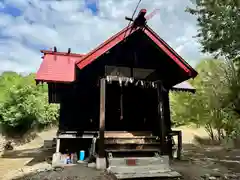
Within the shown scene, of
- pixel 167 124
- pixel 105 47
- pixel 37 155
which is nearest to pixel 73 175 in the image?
pixel 105 47

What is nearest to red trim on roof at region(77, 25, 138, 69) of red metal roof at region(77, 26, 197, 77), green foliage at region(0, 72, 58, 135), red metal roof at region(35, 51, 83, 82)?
red metal roof at region(77, 26, 197, 77)

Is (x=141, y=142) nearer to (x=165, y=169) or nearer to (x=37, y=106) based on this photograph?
(x=165, y=169)

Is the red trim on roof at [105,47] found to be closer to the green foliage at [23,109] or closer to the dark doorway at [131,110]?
the dark doorway at [131,110]

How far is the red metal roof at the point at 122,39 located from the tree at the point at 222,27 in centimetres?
114

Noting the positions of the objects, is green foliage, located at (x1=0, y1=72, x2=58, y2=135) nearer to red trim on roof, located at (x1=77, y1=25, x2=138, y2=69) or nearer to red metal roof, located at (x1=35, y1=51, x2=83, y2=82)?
red metal roof, located at (x1=35, y1=51, x2=83, y2=82)

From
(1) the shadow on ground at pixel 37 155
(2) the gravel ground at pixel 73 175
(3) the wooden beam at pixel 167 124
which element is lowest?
(1) the shadow on ground at pixel 37 155

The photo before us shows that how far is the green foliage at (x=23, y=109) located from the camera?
80.5 feet


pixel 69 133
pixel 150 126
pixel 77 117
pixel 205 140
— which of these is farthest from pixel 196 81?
pixel 69 133

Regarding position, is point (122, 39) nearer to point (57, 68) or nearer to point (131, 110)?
point (57, 68)

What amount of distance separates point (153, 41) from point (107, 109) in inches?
155

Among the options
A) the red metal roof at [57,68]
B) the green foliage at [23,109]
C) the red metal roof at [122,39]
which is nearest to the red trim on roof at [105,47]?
the red metal roof at [122,39]

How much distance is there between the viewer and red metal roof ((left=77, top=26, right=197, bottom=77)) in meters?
7.37

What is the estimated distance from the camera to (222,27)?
736 cm

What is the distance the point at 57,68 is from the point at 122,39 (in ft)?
10.6
